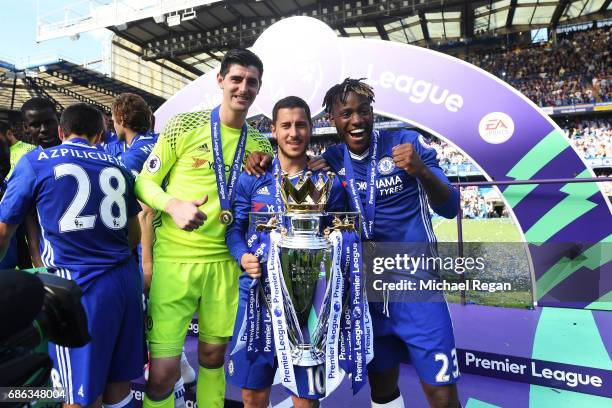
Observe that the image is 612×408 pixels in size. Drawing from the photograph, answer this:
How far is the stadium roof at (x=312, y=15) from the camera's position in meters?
17.7

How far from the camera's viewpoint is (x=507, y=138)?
379 cm

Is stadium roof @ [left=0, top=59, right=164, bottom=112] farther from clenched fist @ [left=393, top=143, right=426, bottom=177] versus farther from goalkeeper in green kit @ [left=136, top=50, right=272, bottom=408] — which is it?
clenched fist @ [left=393, top=143, right=426, bottom=177]

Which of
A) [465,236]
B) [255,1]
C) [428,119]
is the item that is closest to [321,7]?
[255,1]

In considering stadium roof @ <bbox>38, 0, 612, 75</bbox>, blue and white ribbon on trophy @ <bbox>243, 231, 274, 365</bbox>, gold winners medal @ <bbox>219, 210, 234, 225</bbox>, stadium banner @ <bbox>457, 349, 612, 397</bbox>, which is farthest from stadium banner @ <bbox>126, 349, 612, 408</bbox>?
stadium roof @ <bbox>38, 0, 612, 75</bbox>

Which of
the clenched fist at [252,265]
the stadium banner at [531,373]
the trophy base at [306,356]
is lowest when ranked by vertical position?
the stadium banner at [531,373]

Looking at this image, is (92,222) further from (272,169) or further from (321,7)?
(321,7)

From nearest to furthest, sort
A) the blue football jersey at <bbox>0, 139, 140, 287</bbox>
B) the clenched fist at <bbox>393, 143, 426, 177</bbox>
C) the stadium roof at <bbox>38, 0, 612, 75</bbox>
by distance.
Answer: the clenched fist at <bbox>393, 143, 426, 177</bbox> → the blue football jersey at <bbox>0, 139, 140, 287</bbox> → the stadium roof at <bbox>38, 0, 612, 75</bbox>

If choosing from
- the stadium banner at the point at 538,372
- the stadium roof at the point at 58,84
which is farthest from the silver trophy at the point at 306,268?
the stadium roof at the point at 58,84

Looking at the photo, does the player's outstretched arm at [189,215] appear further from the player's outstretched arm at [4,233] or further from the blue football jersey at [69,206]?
the player's outstretched arm at [4,233]

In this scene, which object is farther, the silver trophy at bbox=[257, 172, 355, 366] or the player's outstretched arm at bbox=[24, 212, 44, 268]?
the player's outstretched arm at bbox=[24, 212, 44, 268]

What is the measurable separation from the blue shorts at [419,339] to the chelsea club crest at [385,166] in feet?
1.90

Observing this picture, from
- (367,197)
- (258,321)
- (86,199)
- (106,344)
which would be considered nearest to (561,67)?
(367,197)

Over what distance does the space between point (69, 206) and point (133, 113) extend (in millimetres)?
1291

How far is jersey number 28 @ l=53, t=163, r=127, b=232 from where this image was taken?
1740mm
